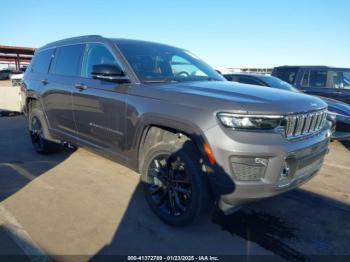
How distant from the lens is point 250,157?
2.58 m

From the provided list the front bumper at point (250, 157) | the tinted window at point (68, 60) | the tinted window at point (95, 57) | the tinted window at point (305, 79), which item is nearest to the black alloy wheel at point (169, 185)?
the front bumper at point (250, 157)

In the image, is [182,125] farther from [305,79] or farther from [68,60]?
[305,79]

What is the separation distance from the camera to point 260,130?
263cm

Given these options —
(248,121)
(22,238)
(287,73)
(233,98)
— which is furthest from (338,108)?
(22,238)

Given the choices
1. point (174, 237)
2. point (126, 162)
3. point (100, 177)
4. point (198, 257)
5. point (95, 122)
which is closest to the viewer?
point (198, 257)

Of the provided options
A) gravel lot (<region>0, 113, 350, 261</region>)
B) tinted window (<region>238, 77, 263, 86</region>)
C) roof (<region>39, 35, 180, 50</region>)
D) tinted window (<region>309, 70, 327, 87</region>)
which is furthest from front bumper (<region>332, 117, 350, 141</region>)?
roof (<region>39, 35, 180, 50</region>)

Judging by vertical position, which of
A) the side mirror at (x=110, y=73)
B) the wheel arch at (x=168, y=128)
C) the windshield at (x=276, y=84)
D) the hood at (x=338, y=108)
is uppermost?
the side mirror at (x=110, y=73)

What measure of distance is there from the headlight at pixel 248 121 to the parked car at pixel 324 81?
6987 millimetres

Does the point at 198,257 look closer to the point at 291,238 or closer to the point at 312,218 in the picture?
the point at 291,238

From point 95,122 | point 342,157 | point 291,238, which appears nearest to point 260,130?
point 291,238

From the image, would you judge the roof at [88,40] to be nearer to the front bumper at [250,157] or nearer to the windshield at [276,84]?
the front bumper at [250,157]

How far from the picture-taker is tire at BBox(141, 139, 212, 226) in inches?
113

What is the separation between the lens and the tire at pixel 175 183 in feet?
9.46

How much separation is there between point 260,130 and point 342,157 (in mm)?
4409
